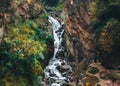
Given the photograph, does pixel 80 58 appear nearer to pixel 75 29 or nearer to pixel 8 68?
pixel 75 29

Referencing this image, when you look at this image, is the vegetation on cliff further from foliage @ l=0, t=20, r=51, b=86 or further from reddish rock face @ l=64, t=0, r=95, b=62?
reddish rock face @ l=64, t=0, r=95, b=62

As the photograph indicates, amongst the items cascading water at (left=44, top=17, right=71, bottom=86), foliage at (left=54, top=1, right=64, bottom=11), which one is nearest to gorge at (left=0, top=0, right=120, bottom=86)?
cascading water at (left=44, top=17, right=71, bottom=86)

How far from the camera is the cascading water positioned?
95.8 feet

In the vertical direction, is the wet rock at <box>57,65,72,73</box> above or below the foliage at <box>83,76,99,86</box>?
above

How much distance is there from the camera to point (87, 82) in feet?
84.9

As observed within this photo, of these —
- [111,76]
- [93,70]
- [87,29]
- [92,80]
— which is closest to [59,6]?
[87,29]

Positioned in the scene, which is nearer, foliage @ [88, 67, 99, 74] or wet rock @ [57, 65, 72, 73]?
foliage @ [88, 67, 99, 74]

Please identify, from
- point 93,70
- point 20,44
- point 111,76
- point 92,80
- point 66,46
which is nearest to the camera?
point 20,44

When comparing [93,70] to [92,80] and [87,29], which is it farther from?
[87,29]

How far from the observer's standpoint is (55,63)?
106 feet

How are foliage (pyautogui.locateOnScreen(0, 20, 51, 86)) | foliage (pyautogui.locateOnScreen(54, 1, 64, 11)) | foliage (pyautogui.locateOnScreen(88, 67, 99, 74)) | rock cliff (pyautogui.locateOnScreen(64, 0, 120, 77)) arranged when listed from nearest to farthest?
1. foliage (pyautogui.locateOnScreen(0, 20, 51, 86))
2. foliage (pyautogui.locateOnScreen(88, 67, 99, 74))
3. rock cliff (pyautogui.locateOnScreen(64, 0, 120, 77))
4. foliage (pyautogui.locateOnScreen(54, 1, 64, 11))

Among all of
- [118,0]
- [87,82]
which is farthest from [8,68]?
[118,0]

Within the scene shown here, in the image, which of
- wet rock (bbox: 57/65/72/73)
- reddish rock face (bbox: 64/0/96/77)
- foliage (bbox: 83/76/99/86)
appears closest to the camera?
foliage (bbox: 83/76/99/86)

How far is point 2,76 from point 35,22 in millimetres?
10461
